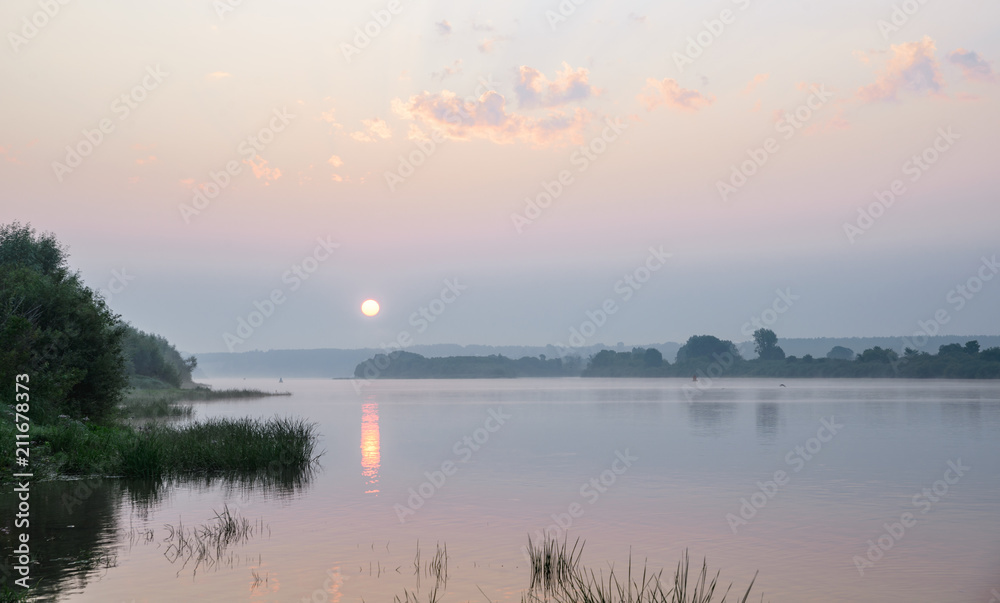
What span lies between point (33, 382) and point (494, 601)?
31.1 m

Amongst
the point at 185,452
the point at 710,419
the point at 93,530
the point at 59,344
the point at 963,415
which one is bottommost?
the point at 710,419

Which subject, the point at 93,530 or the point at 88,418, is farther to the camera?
the point at 88,418

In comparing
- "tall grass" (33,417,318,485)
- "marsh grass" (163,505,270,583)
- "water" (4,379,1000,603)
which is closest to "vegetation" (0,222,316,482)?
"tall grass" (33,417,318,485)

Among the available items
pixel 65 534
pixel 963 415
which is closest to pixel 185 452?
pixel 65 534

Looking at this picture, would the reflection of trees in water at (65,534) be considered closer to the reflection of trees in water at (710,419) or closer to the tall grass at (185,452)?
the tall grass at (185,452)

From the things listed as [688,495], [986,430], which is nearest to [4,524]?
[688,495]

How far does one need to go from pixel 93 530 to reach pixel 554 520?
495 inches

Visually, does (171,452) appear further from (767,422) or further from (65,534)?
(767,422)

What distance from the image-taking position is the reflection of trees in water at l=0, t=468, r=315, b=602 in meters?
16.6

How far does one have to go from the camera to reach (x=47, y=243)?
65188 millimetres

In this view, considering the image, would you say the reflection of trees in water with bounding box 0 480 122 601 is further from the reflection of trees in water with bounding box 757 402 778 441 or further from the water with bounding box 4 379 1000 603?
the reflection of trees in water with bounding box 757 402 778 441

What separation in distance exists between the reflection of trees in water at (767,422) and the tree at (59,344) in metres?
39.9

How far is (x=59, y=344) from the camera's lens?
42562 millimetres

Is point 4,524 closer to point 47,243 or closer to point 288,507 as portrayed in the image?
point 288,507
